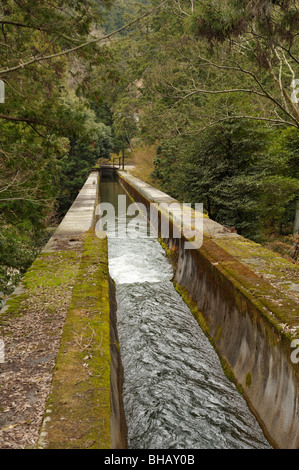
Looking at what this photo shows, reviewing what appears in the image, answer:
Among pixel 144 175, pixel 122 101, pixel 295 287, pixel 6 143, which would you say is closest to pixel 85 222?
pixel 6 143

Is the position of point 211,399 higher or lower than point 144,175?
lower

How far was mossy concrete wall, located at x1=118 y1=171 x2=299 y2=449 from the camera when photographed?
12.5 feet

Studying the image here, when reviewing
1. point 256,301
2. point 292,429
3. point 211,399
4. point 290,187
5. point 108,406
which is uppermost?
point 290,187

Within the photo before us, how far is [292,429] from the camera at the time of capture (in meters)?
3.57

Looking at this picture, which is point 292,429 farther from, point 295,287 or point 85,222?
point 85,222

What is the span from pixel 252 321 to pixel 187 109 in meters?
16.0

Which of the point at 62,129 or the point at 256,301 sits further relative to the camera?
the point at 62,129

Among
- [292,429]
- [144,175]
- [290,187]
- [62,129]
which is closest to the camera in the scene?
[292,429]

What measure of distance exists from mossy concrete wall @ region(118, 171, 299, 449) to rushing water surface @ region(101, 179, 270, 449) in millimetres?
227

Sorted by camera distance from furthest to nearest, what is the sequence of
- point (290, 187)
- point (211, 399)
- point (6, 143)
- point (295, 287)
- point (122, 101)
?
point (122, 101)
point (290, 187)
point (6, 143)
point (295, 287)
point (211, 399)

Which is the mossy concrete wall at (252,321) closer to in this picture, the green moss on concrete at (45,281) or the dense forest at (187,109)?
the green moss on concrete at (45,281)

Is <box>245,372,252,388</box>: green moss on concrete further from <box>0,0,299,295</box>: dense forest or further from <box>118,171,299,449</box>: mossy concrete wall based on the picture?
<box>0,0,299,295</box>: dense forest

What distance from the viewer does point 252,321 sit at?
4.75 meters

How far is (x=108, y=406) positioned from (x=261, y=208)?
9.50 metres
